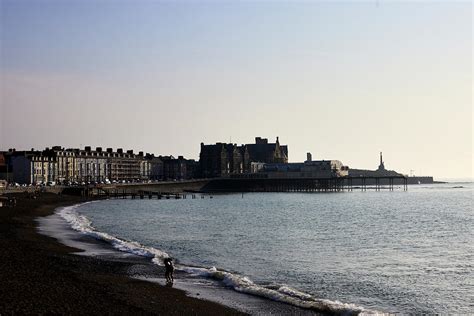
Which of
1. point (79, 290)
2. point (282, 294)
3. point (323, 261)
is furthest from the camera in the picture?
point (323, 261)

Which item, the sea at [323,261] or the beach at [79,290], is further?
the sea at [323,261]

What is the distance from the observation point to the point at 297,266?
36312 millimetres

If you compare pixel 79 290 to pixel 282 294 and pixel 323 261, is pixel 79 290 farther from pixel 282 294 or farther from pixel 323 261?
pixel 323 261

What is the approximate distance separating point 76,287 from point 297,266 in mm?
15468

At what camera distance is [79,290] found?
2434 cm

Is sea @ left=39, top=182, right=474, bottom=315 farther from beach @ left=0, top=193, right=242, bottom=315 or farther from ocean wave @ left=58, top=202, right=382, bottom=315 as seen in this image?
beach @ left=0, top=193, right=242, bottom=315

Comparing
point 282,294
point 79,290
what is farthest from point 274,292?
point 79,290

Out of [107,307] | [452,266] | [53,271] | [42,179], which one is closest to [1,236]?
[53,271]

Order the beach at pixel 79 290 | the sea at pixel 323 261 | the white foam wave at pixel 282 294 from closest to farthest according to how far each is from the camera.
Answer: the beach at pixel 79 290 → the white foam wave at pixel 282 294 → the sea at pixel 323 261

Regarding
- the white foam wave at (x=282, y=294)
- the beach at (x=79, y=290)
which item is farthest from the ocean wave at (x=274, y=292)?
the beach at (x=79, y=290)

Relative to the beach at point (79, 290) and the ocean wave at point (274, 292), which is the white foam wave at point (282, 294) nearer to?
the ocean wave at point (274, 292)

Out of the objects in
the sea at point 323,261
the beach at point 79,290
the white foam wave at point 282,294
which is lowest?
the sea at point 323,261

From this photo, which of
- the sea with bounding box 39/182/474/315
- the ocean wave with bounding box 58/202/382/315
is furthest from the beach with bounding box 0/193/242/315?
the sea with bounding box 39/182/474/315

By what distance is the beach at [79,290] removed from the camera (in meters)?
21.1
